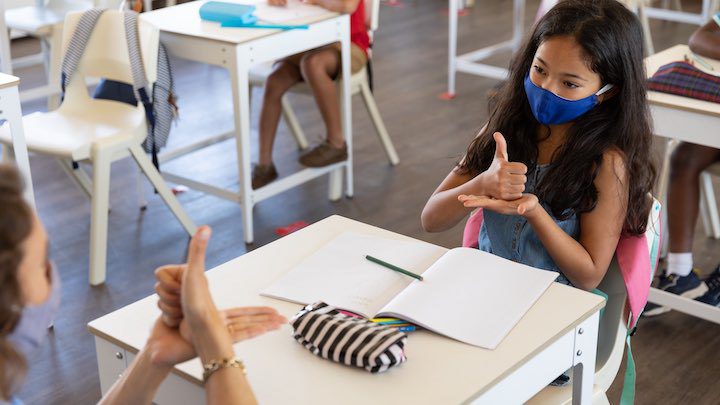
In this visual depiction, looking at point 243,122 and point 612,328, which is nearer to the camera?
point 612,328

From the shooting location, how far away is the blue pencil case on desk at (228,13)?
10.2ft

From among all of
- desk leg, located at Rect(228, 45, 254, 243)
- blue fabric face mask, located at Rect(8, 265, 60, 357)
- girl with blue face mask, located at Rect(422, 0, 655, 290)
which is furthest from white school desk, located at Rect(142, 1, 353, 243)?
blue fabric face mask, located at Rect(8, 265, 60, 357)

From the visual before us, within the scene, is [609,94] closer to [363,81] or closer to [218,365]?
[218,365]

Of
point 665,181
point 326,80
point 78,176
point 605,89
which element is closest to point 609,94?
point 605,89

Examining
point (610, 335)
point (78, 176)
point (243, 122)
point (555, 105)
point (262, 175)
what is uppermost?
point (555, 105)

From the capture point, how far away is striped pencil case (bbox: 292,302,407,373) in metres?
1.27

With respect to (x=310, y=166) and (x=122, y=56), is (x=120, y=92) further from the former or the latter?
(x=310, y=166)

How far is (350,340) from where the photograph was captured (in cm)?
130

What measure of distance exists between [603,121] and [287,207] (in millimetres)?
1877

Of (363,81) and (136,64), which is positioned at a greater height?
(136,64)

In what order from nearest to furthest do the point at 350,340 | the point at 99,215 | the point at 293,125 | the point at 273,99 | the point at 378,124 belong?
A: the point at 350,340
the point at 99,215
the point at 273,99
the point at 378,124
the point at 293,125

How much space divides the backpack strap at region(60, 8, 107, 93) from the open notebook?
1.71 metres

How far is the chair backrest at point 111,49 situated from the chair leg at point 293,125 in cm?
86

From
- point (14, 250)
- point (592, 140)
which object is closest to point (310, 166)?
point (592, 140)
